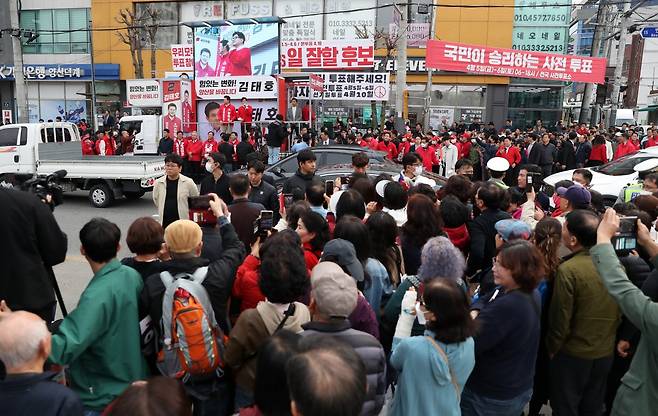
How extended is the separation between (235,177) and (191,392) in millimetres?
2697

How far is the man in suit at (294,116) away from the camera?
58.3 ft

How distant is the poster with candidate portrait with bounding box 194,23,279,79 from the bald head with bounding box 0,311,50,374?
60.9 ft

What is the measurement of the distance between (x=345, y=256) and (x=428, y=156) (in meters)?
11.3

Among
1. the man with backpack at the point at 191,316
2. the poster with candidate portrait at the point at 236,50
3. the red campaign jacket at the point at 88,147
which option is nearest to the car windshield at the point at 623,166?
the man with backpack at the point at 191,316

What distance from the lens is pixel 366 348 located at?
2.51 metres

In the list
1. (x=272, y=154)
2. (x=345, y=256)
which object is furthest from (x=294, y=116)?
(x=345, y=256)

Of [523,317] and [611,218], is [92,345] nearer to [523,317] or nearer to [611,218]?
[523,317]

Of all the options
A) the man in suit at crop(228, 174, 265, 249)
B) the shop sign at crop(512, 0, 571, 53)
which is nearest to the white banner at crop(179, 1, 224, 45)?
the shop sign at crop(512, 0, 571, 53)

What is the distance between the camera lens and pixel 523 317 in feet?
9.49

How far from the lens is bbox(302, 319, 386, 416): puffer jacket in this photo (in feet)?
8.16

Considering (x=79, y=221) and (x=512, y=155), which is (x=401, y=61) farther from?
(x=79, y=221)

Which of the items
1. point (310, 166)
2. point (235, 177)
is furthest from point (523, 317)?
point (310, 166)

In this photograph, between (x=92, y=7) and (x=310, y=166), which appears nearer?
(x=310, y=166)

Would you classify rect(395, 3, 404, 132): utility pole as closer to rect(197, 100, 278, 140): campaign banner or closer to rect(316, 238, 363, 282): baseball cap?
rect(197, 100, 278, 140): campaign banner
